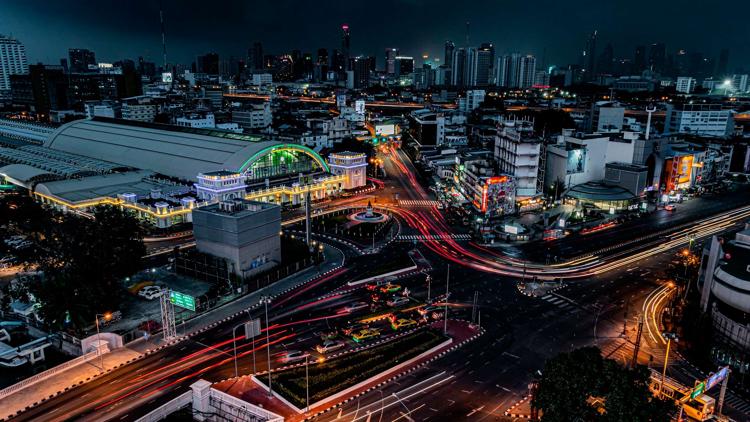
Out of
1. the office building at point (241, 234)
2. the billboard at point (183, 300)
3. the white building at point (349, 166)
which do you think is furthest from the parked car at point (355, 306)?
the white building at point (349, 166)

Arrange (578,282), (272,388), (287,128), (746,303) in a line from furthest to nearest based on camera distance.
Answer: (287,128)
(578,282)
(746,303)
(272,388)

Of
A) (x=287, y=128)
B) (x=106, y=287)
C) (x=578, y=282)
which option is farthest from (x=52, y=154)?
(x=578, y=282)

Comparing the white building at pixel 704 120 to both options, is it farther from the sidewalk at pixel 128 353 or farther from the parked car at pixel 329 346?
the parked car at pixel 329 346

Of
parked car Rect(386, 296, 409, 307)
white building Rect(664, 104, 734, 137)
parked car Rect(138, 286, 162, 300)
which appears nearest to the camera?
parked car Rect(386, 296, 409, 307)

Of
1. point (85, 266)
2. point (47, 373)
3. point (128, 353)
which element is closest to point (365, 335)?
point (128, 353)

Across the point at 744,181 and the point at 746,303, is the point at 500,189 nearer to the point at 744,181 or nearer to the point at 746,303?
the point at 746,303

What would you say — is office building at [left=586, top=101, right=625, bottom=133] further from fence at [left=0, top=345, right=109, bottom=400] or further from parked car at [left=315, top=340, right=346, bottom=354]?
fence at [left=0, top=345, right=109, bottom=400]

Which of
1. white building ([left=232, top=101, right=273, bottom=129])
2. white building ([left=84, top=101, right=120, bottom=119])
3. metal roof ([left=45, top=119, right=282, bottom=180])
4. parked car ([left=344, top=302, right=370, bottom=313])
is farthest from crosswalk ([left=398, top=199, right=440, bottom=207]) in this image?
white building ([left=84, top=101, right=120, bottom=119])
